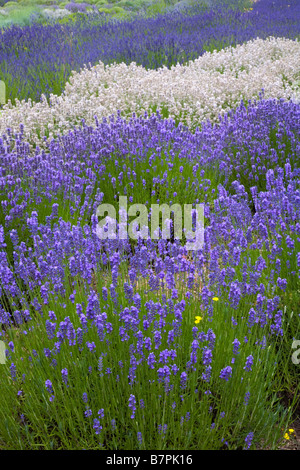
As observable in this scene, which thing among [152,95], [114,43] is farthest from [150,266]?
[114,43]

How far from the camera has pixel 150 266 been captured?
8.77ft

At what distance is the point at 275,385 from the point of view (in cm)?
249

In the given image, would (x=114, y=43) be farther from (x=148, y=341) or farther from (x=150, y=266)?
(x=148, y=341)

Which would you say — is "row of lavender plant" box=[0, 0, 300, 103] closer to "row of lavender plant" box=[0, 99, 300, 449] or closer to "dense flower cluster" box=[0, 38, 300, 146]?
"dense flower cluster" box=[0, 38, 300, 146]

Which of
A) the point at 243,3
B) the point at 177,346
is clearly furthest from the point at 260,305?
the point at 243,3

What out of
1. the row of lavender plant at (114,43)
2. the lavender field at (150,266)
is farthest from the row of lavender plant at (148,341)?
the row of lavender plant at (114,43)

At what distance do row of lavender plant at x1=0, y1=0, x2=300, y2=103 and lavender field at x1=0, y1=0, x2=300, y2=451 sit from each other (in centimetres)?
11

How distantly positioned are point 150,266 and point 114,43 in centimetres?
795

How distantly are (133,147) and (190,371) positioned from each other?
8.20 feet

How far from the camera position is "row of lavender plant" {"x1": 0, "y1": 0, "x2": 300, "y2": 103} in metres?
7.75

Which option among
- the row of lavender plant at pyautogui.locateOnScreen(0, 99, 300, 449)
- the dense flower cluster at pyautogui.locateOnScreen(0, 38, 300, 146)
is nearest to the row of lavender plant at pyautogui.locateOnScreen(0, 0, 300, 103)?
the dense flower cluster at pyautogui.locateOnScreen(0, 38, 300, 146)

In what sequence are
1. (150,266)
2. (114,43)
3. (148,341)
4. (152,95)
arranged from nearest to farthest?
(148,341) < (150,266) < (152,95) < (114,43)

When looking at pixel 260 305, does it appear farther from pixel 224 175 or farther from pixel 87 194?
pixel 224 175

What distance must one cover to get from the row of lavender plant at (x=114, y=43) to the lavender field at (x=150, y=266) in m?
0.11
